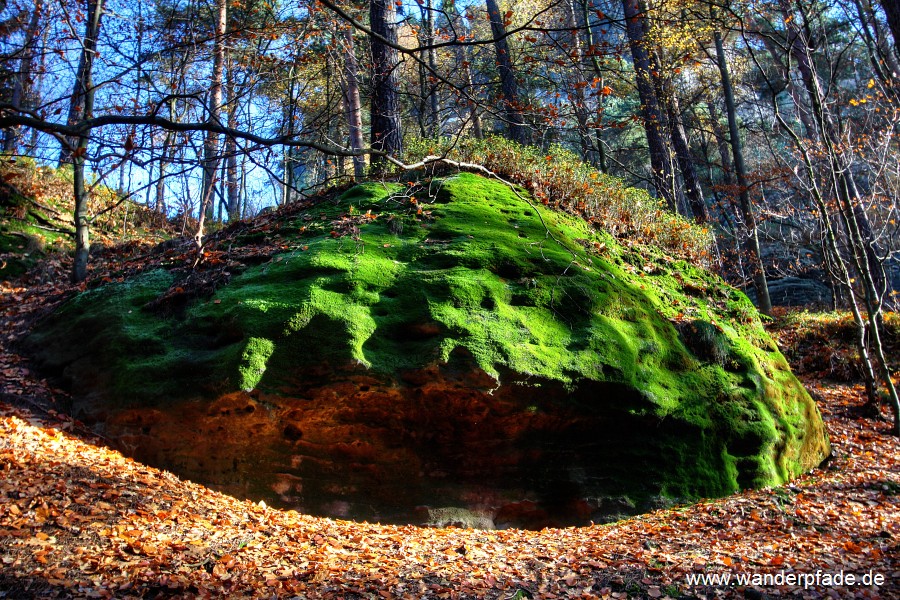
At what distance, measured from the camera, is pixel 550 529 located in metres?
5.24

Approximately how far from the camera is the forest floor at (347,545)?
135 inches

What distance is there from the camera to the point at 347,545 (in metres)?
4.29

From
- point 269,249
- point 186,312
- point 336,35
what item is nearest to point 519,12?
point 336,35

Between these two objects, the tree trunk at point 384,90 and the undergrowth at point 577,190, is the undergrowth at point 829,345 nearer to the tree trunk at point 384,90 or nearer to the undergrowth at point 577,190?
the undergrowth at point 577,190

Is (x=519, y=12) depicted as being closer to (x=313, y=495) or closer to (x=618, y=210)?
(x=618, y=210)

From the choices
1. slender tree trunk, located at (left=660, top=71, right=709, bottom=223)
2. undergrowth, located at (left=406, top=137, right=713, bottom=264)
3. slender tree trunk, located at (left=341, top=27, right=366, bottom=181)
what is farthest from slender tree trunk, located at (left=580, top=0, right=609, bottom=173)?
slender tree trunk, located at (left=341, top=27, right=366, bottom=181)

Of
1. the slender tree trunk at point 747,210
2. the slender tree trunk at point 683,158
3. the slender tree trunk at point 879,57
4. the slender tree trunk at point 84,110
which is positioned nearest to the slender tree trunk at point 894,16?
the slender tree trunk at point 879,57

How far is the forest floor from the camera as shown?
344 cm

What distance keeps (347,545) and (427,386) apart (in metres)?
1.59

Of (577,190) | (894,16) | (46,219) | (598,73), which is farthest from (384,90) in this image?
(46,219)

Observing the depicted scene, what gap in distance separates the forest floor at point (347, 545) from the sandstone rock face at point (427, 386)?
0.34 meters

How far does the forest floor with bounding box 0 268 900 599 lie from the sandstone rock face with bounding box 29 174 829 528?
337mm

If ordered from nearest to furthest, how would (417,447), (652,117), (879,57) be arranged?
(417,447), (879,57), (652,117)

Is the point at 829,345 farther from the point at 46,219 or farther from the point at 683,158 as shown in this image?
the point at 46,219
